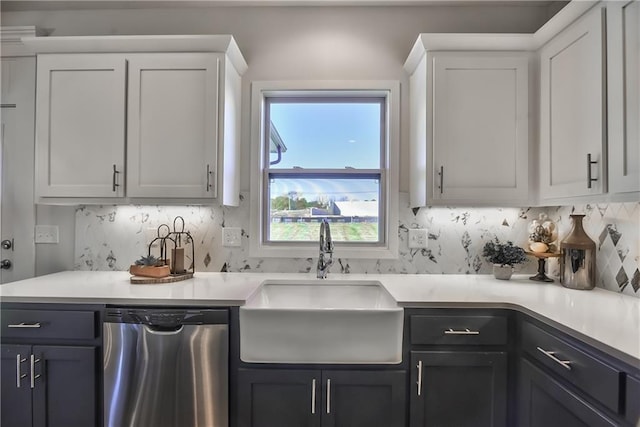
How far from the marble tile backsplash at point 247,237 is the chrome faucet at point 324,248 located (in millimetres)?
177

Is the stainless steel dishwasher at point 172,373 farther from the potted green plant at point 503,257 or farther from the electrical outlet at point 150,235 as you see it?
the potted green plant at point 503,257

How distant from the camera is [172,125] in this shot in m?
1.77

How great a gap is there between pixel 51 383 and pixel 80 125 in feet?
4.35

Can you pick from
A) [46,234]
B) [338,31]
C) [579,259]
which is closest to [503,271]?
[579,259]

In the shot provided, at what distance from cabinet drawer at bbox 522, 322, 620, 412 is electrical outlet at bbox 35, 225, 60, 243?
8.98 feet

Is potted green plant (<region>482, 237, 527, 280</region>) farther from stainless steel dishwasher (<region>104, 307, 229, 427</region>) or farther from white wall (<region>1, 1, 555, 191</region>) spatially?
stainless steel dishwasher (<region>104, 307, 229, 427</region>)

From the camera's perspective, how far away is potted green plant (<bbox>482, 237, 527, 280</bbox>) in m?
1.85

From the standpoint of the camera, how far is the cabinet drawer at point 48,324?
4.71 feet

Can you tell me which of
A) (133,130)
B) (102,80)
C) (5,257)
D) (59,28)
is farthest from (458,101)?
(5,257)

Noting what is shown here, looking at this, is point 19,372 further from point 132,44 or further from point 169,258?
point 132,44

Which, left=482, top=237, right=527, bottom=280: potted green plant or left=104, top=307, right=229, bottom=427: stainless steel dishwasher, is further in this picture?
left=482, top=237, right=527, bottom=280: potted green plant

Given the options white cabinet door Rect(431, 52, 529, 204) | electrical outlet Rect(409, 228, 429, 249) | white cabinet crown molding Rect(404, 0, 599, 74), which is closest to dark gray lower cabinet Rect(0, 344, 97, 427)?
electrical outlet Rect(409, 228, 429, 249)

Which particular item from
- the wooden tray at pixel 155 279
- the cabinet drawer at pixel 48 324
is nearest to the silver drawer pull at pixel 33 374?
the cabinet drawer at pixel 48 324

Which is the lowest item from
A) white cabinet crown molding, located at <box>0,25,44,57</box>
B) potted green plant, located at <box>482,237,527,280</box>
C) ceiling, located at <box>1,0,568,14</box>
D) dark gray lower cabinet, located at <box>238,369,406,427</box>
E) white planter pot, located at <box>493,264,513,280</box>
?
dark gray lower cabinet, located at <box>238,369,406,427</box>
